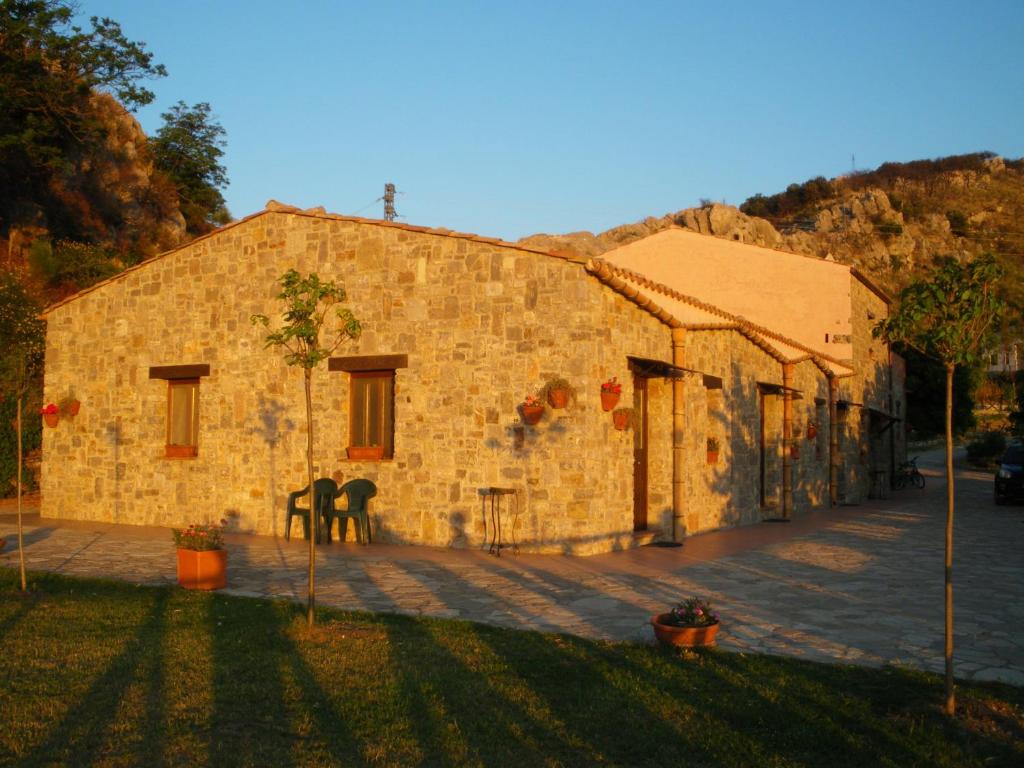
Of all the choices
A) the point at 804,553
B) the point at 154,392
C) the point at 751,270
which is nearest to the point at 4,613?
the point at 154,392

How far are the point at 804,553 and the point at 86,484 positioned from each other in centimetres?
1132

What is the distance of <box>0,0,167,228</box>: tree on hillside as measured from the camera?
2288 centimetres

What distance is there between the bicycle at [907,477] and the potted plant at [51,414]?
73.8 ft

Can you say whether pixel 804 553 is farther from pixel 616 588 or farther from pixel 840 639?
pixel 840 639

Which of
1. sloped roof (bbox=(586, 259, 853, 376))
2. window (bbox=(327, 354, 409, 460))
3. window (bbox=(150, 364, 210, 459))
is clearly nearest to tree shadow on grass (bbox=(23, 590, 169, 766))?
window (bbox=(327, 354, 409, 460))

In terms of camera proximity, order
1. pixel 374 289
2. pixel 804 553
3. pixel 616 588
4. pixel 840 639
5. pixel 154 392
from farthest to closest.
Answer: pixel 154 392 < pixel 374 289 < pixel 804 553 < pixel 616 588 < pixel 840 639

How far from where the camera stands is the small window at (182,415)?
13688mm

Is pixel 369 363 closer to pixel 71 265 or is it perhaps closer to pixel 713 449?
pixel 713 449

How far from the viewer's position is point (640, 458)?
12.4m

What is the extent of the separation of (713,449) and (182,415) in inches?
334

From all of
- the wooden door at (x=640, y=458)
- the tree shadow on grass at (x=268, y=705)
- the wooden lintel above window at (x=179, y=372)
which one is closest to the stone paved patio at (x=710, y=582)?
the wooden door at (x=640, y=458)

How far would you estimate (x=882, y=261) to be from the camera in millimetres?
52094

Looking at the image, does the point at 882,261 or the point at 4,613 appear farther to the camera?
the point at 882,261

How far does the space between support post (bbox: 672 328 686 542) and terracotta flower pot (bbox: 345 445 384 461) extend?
4.10 metres
